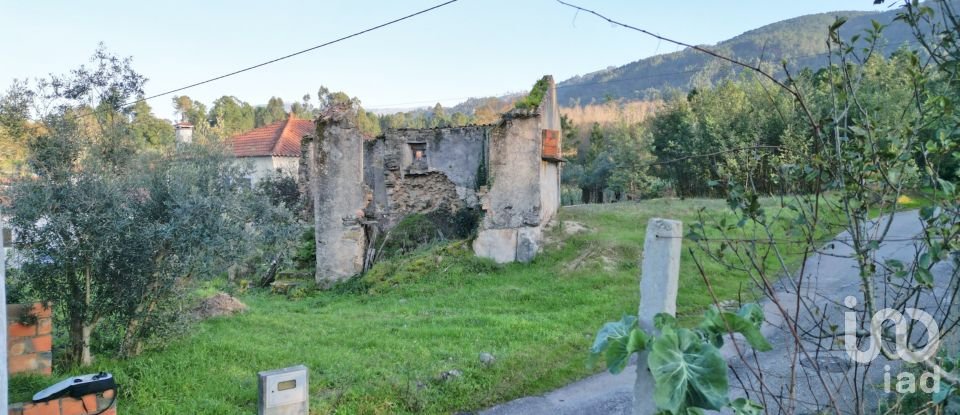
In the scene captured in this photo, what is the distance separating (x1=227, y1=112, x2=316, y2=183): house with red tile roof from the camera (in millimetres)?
24656

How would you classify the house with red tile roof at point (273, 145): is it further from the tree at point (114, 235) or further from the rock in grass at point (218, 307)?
the tree at point (114, 235)

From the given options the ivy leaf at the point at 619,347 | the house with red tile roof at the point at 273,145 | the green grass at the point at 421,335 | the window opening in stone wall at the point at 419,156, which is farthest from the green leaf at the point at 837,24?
the house with red tile roof at the point at 273,145

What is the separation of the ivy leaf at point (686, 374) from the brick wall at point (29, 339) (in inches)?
206

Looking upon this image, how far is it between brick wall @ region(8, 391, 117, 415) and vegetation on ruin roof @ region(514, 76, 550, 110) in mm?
10164

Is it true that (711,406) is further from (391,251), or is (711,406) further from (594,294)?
(391,251)

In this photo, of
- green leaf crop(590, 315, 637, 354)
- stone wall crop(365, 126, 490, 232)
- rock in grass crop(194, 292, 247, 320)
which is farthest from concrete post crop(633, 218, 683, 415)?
stone wall crop(365, 126, 490, 232)

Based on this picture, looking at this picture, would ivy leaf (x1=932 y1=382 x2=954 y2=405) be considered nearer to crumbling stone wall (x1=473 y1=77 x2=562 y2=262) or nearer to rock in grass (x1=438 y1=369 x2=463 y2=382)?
rock in grass (x1=438 y1=369 x2=463 y2=382)

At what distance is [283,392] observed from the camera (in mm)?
4543

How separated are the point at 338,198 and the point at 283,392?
8825 millimetres

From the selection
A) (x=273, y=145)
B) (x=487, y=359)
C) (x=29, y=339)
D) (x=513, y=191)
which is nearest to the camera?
(x=29, y=339)

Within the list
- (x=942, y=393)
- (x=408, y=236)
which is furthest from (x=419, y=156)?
(x=942, y=393)

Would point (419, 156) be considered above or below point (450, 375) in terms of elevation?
above

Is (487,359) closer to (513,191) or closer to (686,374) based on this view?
(686,374)

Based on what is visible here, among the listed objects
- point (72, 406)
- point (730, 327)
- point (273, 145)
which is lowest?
point (72, 406)
